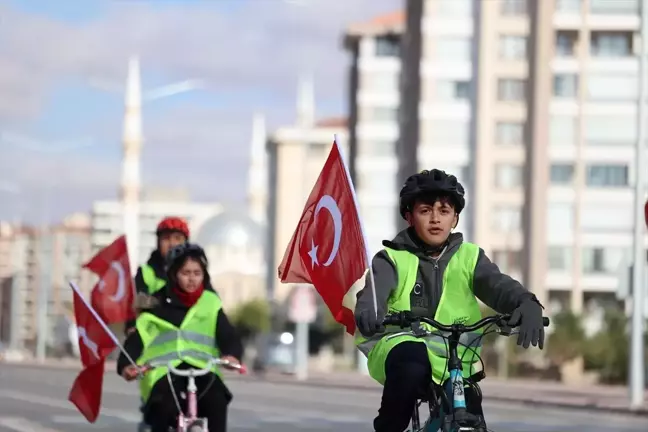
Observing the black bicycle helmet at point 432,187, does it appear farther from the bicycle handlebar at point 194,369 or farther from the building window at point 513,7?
the building window at point 513,7

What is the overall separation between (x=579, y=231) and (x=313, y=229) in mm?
87420

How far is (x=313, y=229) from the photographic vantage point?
26.0ft

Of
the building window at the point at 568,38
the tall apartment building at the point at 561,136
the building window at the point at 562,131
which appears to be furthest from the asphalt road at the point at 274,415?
the building window at the point at 568,38

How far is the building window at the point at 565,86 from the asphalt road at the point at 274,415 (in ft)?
195

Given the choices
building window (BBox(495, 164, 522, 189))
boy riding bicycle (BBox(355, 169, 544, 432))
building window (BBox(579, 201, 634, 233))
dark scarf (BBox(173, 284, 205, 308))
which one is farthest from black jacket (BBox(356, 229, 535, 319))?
building window (BBox(579, 201, 634, 233))

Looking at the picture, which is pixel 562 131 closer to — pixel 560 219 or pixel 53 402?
pixel 560 219

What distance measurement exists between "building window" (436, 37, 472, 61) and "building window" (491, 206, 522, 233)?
30.6ft

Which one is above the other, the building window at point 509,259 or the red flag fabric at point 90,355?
the building window at point 509,259

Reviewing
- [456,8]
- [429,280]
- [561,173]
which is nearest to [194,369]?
[429,280]

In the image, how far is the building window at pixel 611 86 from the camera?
9400 centimetres

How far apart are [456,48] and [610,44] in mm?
9146

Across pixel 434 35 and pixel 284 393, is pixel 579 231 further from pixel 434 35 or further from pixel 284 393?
pixel 284 393

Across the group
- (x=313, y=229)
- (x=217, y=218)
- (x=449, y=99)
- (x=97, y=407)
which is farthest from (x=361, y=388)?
(x=217, y=218)

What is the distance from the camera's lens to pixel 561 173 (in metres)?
94.2
